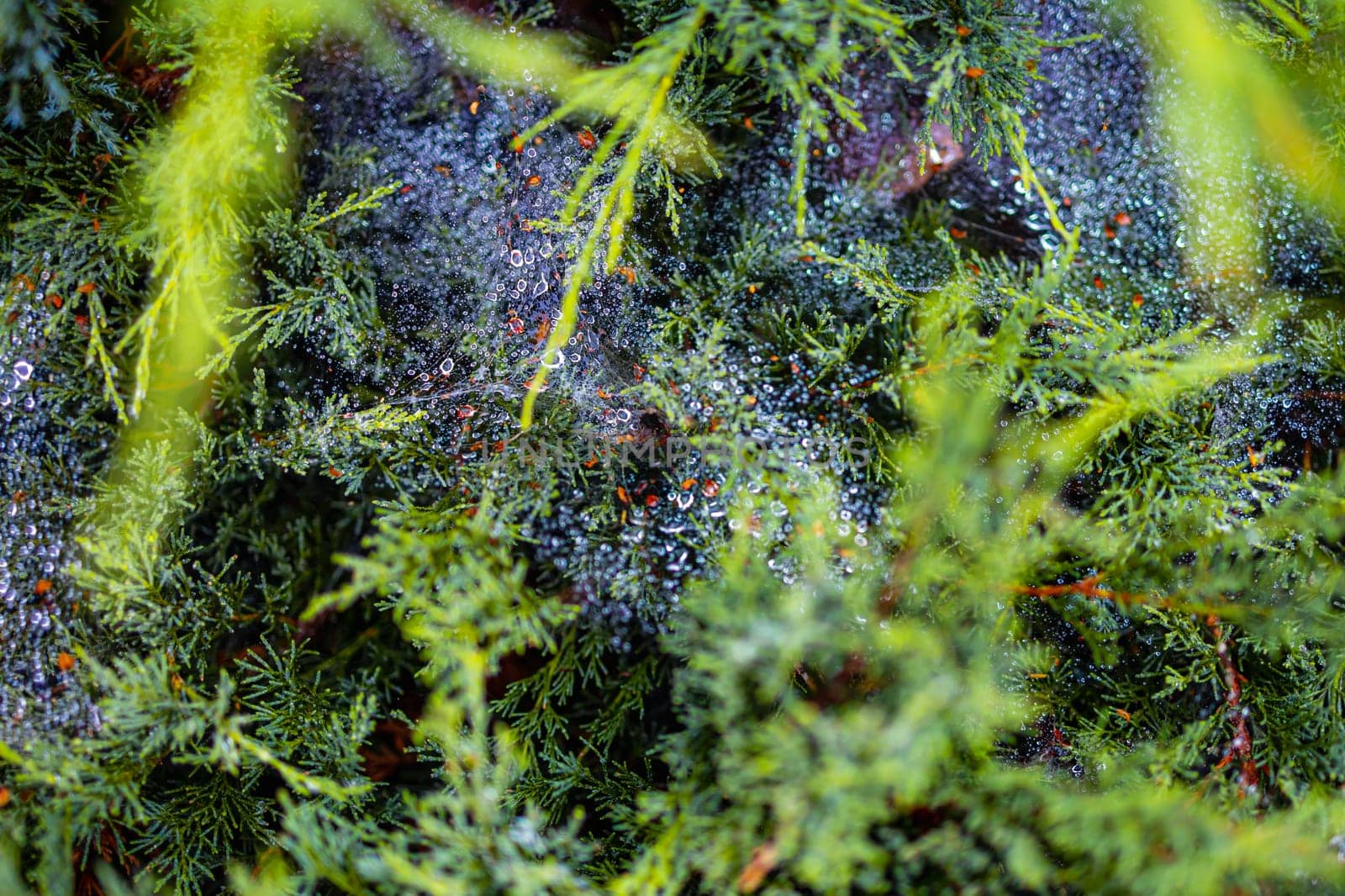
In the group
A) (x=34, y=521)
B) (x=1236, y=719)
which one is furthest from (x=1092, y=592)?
(x=34, y=521)

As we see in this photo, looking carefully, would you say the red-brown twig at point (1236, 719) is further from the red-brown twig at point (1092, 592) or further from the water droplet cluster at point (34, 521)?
the water droplet cluster at point (34, 521)

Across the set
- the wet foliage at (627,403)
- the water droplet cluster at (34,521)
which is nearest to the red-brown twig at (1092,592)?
the wet foliage at (627,403)

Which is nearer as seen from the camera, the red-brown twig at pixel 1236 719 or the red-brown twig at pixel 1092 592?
the red-brown twig at pixel 1092 592

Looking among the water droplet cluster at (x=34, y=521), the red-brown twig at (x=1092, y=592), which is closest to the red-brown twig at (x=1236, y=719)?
the red-brown twig at (x=1092, y=592)

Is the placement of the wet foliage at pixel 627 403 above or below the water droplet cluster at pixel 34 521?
above

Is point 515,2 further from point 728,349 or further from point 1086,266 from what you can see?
Answer: point 1086,266

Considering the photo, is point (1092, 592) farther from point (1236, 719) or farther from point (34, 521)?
point (34, 521)

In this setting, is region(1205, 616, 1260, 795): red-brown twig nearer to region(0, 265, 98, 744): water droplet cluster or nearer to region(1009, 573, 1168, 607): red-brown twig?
region(1009, 573, 1168, 607): red-brown twig

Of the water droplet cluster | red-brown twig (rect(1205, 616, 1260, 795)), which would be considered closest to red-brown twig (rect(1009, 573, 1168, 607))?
red-brown twig (rect(1205, 616, 1260, 795))
